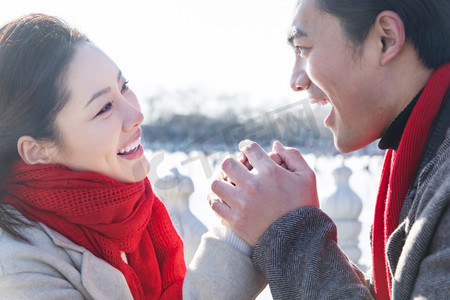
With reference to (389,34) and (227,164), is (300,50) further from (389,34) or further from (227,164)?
(227,164)

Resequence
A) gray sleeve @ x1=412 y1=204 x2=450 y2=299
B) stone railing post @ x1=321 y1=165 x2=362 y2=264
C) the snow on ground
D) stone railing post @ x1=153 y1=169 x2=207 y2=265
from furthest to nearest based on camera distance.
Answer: stone railing post @ x1=321 y1=165 x2=362 y2=264 → stone railing post @ x1=153 y1=169 x2=207 y2=265 → the snow on ground → gray sleeve @ x1=412 y1=204 x2=450 y2=299

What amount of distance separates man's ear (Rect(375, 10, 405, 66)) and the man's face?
2cm

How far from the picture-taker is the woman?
140 cm

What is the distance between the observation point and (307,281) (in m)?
1.33

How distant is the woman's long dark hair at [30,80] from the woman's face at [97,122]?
0.03m

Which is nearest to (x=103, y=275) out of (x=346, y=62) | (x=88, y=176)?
(x=88, y=176)

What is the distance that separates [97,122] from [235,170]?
429 mm

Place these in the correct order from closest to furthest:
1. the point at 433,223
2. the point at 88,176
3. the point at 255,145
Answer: the point at 433,223
the point at 88,176
the point at 255,145

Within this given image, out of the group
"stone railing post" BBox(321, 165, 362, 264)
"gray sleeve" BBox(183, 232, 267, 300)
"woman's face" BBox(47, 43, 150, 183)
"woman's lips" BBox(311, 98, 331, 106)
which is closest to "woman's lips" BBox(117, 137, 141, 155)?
"woman's face" BBox(47, 43, 150, 183)

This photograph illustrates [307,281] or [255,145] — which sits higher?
[255,145]

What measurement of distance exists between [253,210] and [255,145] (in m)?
0.23

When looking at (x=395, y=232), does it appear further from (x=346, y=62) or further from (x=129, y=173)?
(x=129, y=173)

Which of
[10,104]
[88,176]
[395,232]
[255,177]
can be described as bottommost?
[395,232]

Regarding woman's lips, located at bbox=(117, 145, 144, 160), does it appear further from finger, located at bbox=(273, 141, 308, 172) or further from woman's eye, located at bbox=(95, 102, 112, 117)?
finger, located at bbox=(273, 141, 308, 172)
